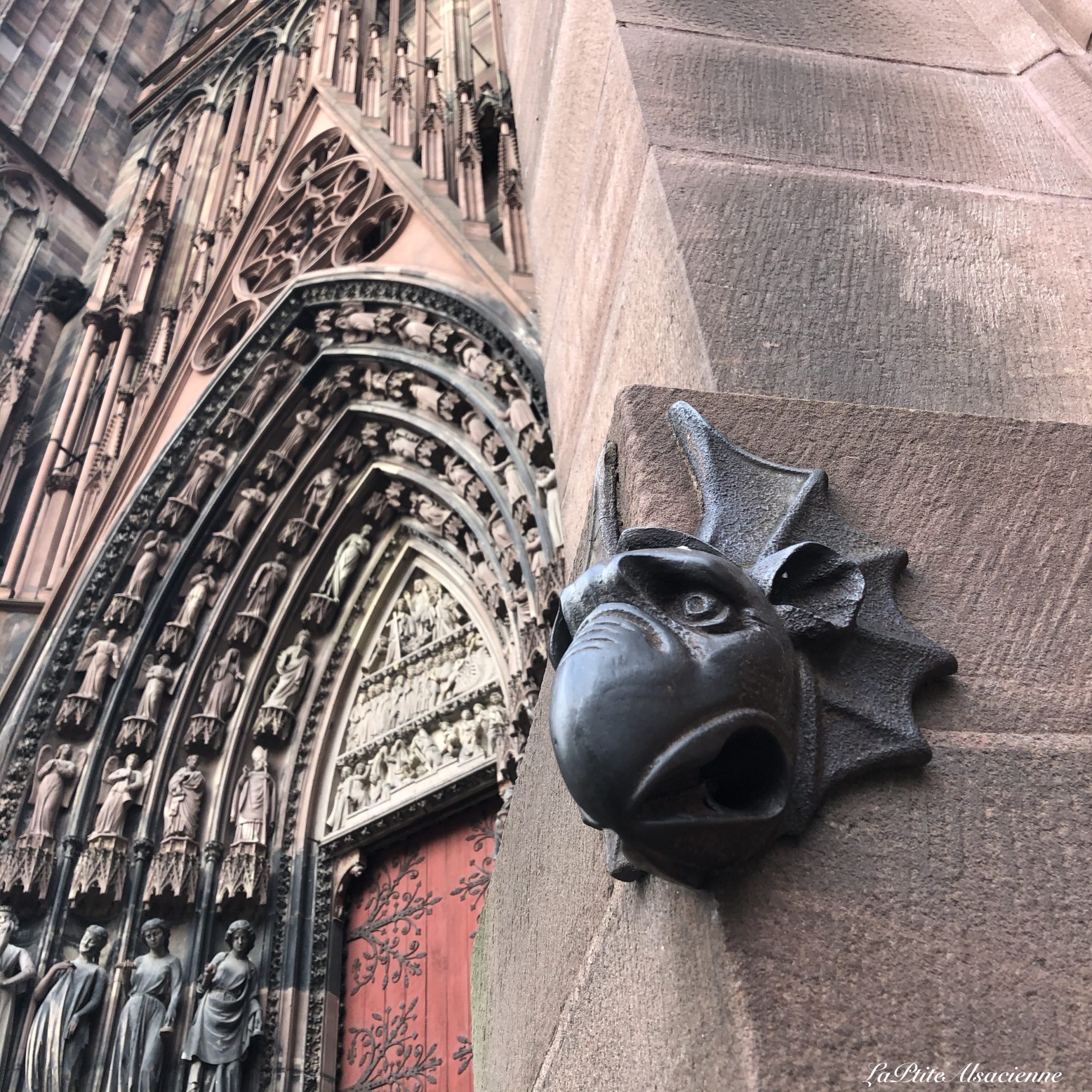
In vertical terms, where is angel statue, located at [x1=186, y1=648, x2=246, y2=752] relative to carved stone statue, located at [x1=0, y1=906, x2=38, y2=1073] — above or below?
above

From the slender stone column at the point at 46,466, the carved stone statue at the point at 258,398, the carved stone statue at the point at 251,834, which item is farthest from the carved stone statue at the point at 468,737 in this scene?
the slender stone column at the point at 46,466

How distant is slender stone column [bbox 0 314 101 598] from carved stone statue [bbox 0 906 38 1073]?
7.97 ft

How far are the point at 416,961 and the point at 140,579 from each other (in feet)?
10.2

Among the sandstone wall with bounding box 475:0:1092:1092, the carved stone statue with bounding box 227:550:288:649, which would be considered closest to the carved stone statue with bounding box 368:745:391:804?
the carved stone statue with bounding box 227:550:288:649

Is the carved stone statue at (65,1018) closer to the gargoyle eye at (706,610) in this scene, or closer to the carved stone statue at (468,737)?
the carved stone statue at (468,737)

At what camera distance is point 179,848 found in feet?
19.1

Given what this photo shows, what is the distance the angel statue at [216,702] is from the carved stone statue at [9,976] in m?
1.36

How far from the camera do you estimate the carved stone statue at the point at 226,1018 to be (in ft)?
16.8

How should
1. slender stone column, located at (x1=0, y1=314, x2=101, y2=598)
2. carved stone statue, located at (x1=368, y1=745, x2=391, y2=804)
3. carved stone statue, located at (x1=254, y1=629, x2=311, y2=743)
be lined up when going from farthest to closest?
slender stone column, located at (x1=0, y1=314, x2=101, y2=598) → carved stone statue, located at (x1=254, y1=629, x2=311, y2=743) → carved stone statue, located at (x1=368, y1=745, x2=391, y2=804)

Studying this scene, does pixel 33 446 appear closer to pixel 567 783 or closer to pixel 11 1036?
pixel 11 1036

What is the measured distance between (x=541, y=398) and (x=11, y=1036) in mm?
4217

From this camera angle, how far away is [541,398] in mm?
5031

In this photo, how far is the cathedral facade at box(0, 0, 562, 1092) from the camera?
5.32 m

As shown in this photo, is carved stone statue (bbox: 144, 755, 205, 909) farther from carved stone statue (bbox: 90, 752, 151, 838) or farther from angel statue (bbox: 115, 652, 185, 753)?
angel statue (bbox: 115, 652, 185, 753)
